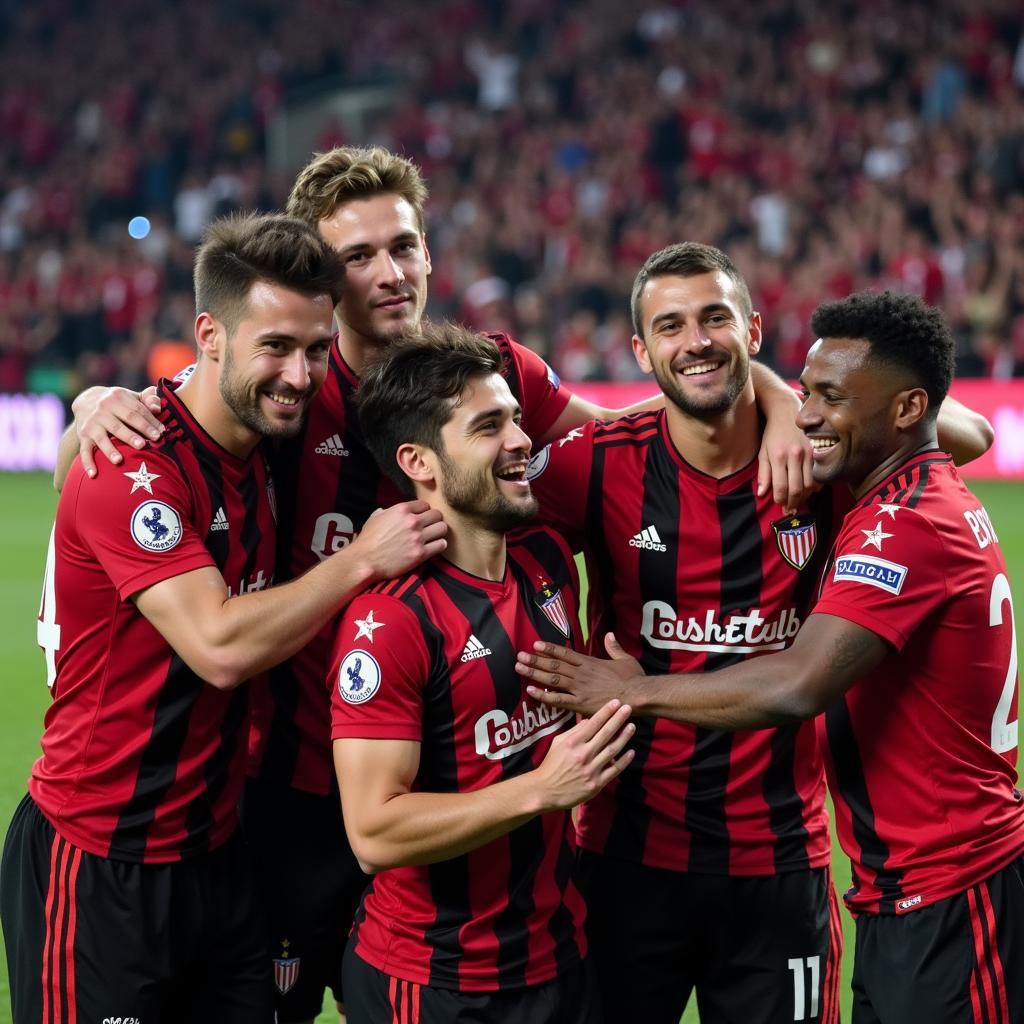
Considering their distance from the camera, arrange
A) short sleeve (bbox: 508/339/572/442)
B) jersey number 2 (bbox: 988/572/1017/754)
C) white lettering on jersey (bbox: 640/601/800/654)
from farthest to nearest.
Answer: short sleeve (bbox: 508/339/572/442) < white lettering on jersey (bbox: 640/601/800/654) < jersey number 2 (bbox: 988/572/1017/754)

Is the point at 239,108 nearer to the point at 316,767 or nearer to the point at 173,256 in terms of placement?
the point at 173,256

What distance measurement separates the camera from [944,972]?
3.36 meters

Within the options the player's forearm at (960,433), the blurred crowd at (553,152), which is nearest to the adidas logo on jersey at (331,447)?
A: the player's forearm at (960,433)

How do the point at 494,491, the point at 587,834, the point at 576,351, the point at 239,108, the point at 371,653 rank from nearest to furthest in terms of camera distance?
1. the point at 371,653
2. the point at 494,491
3. the point at 587,834
4. the point at 576,351
5. the point at 239,108

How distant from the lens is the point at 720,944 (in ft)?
12.4

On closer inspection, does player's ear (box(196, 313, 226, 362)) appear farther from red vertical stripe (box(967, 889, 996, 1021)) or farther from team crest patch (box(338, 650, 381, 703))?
red vertical stripe (box(967, 889, 996, 1021))

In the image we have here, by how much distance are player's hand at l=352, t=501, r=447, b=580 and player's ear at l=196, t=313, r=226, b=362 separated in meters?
0.60

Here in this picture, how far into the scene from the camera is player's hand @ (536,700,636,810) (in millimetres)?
3160

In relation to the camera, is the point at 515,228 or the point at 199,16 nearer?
the point at 515,228

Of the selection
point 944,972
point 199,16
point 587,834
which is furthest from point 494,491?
point 199,16

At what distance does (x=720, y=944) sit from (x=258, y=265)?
78.9 inches

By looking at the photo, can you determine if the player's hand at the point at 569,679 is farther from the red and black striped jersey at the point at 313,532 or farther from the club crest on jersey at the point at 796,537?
the red and black striped jersey at the point at 313,532

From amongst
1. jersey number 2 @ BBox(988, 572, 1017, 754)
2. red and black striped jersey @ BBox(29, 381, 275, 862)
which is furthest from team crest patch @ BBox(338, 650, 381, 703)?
jersey number 2 @ BBox(988, 572, 1017, 754)

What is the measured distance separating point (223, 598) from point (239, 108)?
2355 cm
